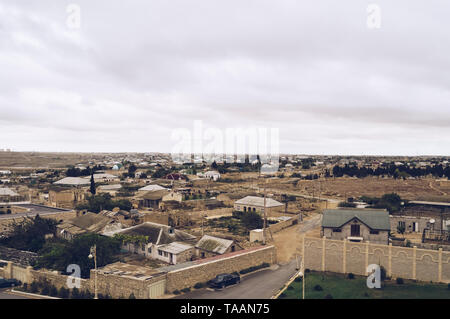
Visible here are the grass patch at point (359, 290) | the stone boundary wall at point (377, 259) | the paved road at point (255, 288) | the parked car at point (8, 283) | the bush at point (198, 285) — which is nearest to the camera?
the grass patch at point (359, 290)

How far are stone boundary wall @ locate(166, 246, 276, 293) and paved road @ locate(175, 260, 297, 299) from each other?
90 cm

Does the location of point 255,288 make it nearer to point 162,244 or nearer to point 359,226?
point 162,244

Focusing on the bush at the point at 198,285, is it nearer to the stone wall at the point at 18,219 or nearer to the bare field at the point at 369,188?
the stone wall at the point at 18,219

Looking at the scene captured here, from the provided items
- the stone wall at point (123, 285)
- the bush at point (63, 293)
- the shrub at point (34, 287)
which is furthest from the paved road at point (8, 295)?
the stone wall at point (123, 285)

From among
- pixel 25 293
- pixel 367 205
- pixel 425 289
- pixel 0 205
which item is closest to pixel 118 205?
pixel 0 205

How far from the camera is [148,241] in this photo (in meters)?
32.2

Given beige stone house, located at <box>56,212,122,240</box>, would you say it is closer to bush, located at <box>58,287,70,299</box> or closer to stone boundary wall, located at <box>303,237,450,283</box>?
bush, located at <box>58,287,70,299</box>

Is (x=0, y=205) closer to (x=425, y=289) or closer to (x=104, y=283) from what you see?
(x=104, y=283)

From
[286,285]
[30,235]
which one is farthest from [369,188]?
[30,235]

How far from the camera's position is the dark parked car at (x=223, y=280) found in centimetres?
2504

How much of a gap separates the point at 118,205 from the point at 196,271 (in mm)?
29753

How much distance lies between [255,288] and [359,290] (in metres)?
6.78

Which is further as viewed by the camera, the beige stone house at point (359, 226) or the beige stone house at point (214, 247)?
the beige stone house at point (359, 226)

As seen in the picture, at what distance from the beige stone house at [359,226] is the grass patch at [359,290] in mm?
6421
